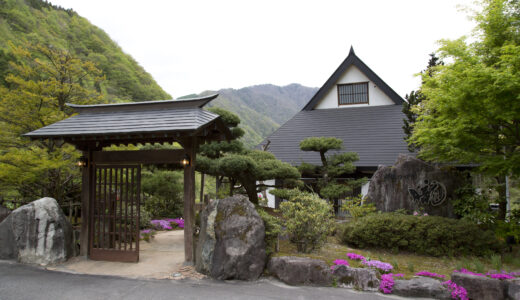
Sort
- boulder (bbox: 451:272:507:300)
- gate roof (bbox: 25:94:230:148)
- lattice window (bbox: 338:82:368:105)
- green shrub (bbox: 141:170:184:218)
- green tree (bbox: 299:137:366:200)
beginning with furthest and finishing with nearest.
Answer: lattice window (bbox: 338:82:368:105), green shrub (bbox: 141:170:184:218), green tree (bbox: 299:137:366:200), gate roof (bbox: 25:94:230:148), boulder (bbox: 451:272:507:300)

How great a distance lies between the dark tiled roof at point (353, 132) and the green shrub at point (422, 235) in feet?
14.6

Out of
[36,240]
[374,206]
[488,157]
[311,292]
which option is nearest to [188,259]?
[311,292]

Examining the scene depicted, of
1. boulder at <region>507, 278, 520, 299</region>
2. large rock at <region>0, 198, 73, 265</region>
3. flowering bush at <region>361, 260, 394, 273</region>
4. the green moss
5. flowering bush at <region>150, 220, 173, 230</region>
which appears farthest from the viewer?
flowering bush at <region>150, 220, 173, 230</region>

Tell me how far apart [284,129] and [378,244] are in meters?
8.41

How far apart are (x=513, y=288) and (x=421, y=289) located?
51.3 inches

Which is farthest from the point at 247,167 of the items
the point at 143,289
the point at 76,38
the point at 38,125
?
the point at 76,38

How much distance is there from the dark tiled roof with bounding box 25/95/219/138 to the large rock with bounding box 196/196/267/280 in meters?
1.80

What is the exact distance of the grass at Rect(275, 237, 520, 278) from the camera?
5.65 metres

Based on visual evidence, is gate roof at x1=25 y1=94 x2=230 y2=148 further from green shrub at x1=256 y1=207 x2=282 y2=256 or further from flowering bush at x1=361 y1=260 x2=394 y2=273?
flowering bush at x1=361 y1=260 x2=394 y2=273

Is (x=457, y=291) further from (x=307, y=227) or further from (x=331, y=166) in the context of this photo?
(x=331, y=166)

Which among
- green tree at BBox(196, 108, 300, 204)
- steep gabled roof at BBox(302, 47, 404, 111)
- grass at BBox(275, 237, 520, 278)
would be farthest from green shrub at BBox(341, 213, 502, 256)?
steep gabled roof at BBox(302, 47, 404, 111)

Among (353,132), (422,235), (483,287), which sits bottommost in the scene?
(483,287)

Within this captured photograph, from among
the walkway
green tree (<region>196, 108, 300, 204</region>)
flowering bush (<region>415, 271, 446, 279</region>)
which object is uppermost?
green tree (<region>196, 108, 300, 204</region>)

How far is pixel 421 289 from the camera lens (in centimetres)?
480
